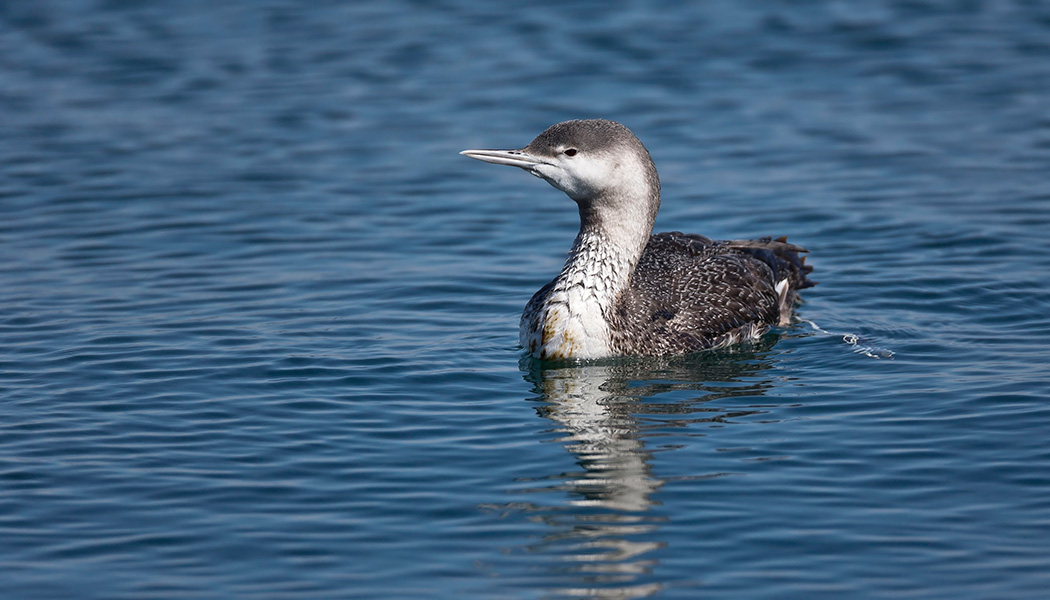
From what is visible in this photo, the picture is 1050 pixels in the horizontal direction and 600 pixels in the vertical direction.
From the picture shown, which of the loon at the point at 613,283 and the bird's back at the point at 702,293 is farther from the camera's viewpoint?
the bird's back at the point at 702,293

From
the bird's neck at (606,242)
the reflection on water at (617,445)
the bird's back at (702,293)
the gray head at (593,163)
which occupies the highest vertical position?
the gray head at (593,163)

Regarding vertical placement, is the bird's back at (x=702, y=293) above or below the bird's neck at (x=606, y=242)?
below

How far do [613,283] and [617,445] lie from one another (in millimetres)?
1811

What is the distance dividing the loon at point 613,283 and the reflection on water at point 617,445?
149 millimetres

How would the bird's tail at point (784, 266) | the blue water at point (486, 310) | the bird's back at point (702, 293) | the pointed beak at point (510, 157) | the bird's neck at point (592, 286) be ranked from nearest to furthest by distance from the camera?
the blue water at point (486, 310), the pointed beak at point (510, 157), the bird's neck at point (592, 286), the bird's back at point (702, 293), the bird's tail at point (784, 266)

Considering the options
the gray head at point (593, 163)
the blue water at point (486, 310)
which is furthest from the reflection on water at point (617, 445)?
the gray head at point (593, 163)

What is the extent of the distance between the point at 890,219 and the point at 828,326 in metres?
2.85

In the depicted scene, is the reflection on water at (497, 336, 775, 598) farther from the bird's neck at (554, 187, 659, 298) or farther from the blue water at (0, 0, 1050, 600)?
the bird's neck at (554, 187, 659, 298)

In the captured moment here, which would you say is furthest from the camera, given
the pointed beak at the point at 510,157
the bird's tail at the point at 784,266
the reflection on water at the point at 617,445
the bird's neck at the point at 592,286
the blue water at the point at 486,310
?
the bird's tail at the point at 784,266

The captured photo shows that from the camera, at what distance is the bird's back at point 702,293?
908 cm

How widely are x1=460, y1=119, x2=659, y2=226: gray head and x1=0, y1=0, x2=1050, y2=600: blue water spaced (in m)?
1.07

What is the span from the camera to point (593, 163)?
8.70 m

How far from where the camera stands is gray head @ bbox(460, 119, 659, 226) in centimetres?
865

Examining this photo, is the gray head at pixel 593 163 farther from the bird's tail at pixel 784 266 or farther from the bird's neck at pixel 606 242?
the bird's tail at pixel 784 266
